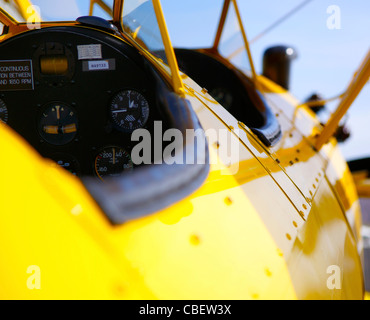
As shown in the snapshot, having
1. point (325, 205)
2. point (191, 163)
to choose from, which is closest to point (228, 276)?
point (191, 163)

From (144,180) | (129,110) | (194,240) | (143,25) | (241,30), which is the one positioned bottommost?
(194,240)

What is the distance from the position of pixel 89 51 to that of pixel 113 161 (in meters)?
0.54

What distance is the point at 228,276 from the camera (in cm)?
83

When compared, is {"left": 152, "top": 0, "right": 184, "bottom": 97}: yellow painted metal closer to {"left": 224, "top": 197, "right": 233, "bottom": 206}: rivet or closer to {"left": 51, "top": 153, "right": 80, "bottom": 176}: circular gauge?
{"left": 224, "top": 197, "right": 233, "bottom": 206}: rivet

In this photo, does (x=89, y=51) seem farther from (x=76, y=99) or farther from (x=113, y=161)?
(x=113, y=161)

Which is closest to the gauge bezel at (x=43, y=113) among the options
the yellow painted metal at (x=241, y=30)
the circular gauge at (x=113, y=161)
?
the circular gauge at (x=113, y=161)

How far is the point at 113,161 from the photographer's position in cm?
176

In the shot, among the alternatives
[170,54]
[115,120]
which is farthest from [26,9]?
[170,54]

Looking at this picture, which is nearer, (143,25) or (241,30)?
(143,25)

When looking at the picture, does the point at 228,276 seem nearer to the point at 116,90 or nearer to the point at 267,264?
the point at 267,264

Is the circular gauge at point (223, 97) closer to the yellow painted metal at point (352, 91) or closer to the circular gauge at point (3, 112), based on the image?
the yellow painted metal at point (352, 91)

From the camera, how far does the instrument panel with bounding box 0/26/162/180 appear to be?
1.69 m

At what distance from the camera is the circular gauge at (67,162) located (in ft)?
5.75

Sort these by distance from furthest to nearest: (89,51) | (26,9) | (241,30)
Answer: (241,30) < (26,9) < (89,51)
